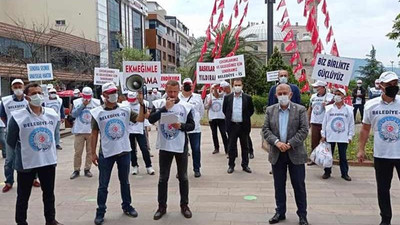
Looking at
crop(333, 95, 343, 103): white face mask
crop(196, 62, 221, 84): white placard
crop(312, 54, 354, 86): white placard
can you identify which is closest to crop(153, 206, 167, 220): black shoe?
crop(333, 95, 343, 103): white face mask

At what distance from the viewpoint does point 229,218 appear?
19.0 feet

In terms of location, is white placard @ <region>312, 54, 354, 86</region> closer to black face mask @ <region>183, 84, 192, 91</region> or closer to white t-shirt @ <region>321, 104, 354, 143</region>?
white t-shirt @ <region>321, 104, 354, 143</region>

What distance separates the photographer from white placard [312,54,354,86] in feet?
29.0

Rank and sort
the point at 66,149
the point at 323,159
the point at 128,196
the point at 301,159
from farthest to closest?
the point at 66,149 → the point at 323,159 → the point at 128,196 → the point at 301,159

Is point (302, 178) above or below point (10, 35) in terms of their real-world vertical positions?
below

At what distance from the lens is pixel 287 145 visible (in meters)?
5.38

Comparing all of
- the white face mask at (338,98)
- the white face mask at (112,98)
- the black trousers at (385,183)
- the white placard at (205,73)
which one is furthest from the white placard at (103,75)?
the black trousers at (385,183)

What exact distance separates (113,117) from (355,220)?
340 cm

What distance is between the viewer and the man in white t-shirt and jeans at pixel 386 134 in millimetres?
5199

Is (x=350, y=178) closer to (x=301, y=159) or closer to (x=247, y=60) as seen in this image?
(x=301, y=159)

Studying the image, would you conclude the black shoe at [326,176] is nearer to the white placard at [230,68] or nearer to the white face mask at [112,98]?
the white placard at [230,68]

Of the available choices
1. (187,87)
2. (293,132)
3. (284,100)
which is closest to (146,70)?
(187,87)

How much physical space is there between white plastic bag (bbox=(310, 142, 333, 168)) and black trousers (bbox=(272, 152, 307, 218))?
8.55ft

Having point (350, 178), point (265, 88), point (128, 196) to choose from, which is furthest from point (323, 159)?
point (265, 88)
